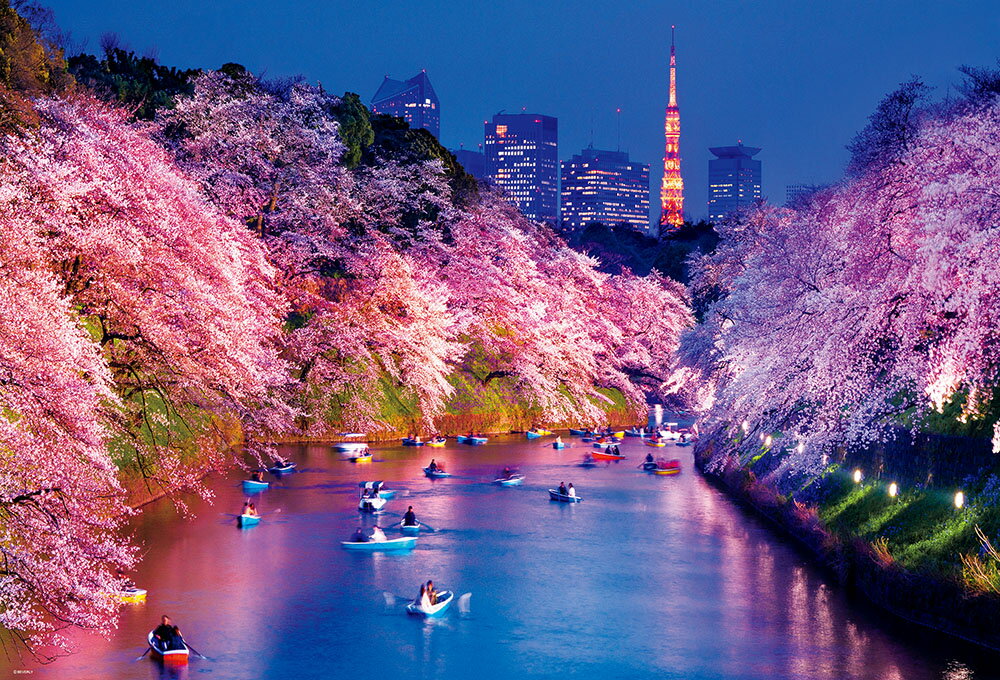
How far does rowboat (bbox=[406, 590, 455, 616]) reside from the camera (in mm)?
25750

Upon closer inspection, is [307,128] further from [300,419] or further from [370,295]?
[300,419]

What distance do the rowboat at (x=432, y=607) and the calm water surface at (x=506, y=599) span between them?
0.33m

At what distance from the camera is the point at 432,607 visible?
84.7ft

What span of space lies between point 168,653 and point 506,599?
32.0ft

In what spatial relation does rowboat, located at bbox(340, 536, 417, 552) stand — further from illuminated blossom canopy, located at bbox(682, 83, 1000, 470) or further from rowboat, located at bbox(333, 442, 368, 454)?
rowboat, located at bbox(333, 442, 368, 454)

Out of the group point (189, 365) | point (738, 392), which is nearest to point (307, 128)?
point (189, 365)

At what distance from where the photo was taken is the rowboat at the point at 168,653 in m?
21.2

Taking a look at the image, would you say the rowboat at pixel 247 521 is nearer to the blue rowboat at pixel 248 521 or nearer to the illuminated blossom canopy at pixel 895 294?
the blue rowboat at pixel 248 521

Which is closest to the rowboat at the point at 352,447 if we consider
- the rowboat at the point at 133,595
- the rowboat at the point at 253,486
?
the rowboat at the point at 253,486

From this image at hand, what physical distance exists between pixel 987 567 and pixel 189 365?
73.7ft

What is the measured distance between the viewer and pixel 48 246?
26.9 m

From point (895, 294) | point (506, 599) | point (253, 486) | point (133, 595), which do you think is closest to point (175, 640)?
point (133, 595)

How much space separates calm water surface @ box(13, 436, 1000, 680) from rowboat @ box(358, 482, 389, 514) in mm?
669

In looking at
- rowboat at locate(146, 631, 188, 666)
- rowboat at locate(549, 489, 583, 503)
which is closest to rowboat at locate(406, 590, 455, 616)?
rowboat at locate(146, 631, 188, 666)
